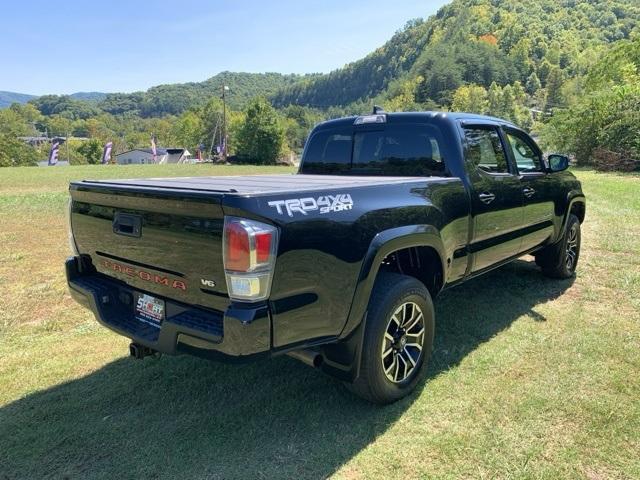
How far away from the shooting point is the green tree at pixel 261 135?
2933 inches

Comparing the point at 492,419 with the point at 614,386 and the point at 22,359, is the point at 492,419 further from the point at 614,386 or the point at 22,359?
the point at 22,359

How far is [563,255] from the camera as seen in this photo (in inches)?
225

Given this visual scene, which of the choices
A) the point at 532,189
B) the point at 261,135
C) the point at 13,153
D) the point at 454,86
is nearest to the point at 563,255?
the point at 532,189

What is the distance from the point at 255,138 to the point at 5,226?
2629 inches

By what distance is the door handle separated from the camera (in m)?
3.93

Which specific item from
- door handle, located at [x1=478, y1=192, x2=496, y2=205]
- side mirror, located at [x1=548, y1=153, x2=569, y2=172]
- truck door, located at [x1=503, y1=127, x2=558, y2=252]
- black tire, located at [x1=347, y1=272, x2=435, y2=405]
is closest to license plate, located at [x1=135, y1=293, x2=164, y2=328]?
black tire, located at [x1=347, y1=272, x2=435, y2=405]

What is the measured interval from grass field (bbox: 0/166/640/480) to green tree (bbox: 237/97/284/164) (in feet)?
232

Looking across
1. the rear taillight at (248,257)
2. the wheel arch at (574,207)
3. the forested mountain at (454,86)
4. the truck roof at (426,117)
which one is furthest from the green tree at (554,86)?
the rear taillight at (248,257)

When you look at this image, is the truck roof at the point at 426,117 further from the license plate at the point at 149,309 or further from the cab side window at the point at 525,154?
the license plate at the point at 149,309

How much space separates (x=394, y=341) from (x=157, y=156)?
9886 centimetres

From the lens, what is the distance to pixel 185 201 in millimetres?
2400

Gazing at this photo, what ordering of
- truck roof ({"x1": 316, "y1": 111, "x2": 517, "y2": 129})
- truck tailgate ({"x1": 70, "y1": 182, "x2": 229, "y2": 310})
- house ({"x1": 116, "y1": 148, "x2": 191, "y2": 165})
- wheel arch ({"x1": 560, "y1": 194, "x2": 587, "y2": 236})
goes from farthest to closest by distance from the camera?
1. house ({"x1": 116, "y1": 148, "x2": 191, "y2": 165})
2. wheel arch ({"x1": 560, "y1": 194, "x2": 587, "y2": 236})
3. truck roof ({"x1": 316, "y1": 111, "x2": 517, "y2": 129})
4. truck tailgate ({"x1": 70, "y1": 182, "x2": 229, "y2": 310})

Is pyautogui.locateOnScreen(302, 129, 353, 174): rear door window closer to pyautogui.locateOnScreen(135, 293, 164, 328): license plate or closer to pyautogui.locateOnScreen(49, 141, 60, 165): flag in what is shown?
pyautogui.locateOnScreen(135, 293, 164, 328): license plate

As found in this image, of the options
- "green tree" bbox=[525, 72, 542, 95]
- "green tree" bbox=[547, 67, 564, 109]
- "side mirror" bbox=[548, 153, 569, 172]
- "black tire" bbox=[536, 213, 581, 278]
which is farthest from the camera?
"green tree" bbox=[525, 72, 542, 95]
